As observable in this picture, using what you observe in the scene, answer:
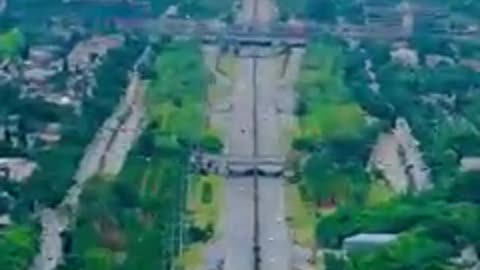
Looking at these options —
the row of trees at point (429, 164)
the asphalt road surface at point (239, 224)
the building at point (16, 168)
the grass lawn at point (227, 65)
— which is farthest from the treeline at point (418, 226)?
the grass lawn at point (227, 65)

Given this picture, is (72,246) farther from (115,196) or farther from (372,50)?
(372,50)

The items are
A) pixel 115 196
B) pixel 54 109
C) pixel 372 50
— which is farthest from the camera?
pixel 372 50

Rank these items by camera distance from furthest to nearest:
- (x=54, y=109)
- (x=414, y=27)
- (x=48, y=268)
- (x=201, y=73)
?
(x=414, y=27) < (x=201, y=73) < (x=54, y=109) < (x=48, y=268)

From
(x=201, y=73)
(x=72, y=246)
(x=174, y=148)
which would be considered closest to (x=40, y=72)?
(x=201, y=73)

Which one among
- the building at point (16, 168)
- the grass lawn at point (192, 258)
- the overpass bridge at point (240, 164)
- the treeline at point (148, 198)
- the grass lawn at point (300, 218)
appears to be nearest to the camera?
the treeline at point (148, 198)

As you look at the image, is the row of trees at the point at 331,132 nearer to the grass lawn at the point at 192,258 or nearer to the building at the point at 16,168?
the grass lawn at the point at 192,258

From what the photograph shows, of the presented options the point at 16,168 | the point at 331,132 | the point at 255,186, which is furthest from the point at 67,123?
the point at 331,132

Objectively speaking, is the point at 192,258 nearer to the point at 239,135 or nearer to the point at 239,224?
the point at 239,224

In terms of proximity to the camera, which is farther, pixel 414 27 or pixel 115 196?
pixel 414 27
